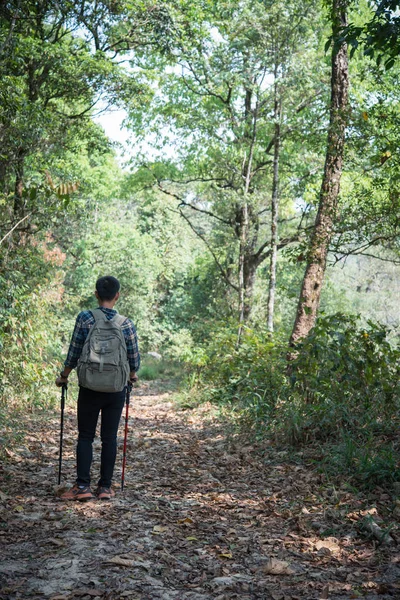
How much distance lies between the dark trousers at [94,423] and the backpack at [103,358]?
0.16 metres

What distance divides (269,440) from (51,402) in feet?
13.8

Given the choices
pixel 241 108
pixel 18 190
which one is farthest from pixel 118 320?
pixel 241 108

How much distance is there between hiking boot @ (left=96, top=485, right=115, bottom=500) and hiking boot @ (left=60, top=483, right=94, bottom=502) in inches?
3.5

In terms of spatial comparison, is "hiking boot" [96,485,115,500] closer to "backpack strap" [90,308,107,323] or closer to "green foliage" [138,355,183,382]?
"backpack strap" [90,308,107,323]

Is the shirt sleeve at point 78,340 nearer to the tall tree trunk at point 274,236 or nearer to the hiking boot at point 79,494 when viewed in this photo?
the hiking boot at point 79,494

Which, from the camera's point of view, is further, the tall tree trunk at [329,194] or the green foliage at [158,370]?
the green foliage at [158,370]

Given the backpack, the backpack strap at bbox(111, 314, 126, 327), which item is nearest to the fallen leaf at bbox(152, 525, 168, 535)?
the backpack

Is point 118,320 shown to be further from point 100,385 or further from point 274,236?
point 274,236

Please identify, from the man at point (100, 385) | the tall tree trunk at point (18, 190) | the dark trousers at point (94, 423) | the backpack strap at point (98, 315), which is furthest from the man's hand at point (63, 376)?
the tall tree trunk at point (18, 190)

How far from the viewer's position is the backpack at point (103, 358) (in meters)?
5.13

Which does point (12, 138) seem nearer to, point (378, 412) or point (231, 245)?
point (378, 412)

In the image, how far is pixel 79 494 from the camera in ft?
17.3

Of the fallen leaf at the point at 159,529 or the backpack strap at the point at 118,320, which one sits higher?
the backpack strap at the point at 118,320

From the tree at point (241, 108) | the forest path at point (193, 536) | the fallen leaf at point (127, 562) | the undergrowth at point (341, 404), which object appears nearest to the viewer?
the forest path at point (193, 536)
